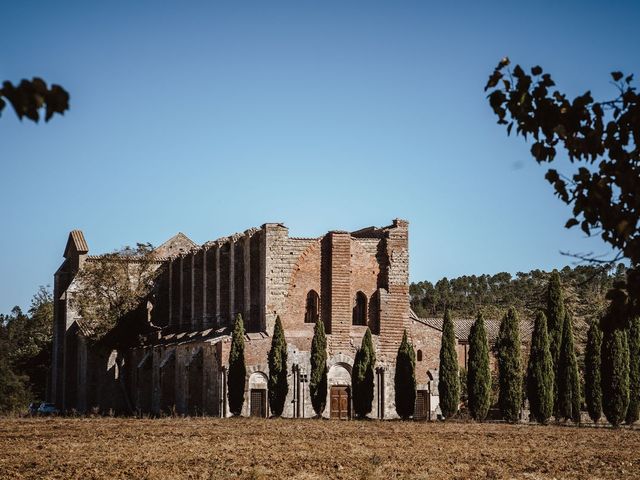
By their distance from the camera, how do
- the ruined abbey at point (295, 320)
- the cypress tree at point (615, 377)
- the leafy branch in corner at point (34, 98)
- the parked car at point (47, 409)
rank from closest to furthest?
the leafy branch in corner at point (34, 98) → the cypress tree at point (615, 377) → the ruined abbey at point (295, 320) → the parked car at point (47, 409)

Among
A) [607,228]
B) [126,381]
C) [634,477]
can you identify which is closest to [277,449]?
[634,477]

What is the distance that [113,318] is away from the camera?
176 ft

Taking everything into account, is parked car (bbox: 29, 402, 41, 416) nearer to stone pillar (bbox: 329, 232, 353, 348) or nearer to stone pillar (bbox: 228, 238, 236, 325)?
stone pillar (bbox: 228, 238, 236, 325)

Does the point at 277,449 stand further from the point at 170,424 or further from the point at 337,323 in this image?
the point at 337,323

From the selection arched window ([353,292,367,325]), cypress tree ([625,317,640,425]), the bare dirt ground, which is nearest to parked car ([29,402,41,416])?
arched window ([353,292,367,325])

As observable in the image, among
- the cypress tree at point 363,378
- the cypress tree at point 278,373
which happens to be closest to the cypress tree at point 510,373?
the cypress tree at point 363,378

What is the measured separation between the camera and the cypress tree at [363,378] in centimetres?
4219

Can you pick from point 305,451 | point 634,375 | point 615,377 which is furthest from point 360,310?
point 305,451

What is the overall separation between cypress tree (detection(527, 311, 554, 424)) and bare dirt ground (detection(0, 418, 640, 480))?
583 cm

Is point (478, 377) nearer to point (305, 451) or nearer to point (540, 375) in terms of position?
point (540, 375)

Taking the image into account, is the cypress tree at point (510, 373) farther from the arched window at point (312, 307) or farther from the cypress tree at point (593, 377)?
the arched window at point (312, 307)

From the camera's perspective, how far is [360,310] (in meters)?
48.1

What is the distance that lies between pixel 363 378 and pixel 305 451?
18998 millimetres

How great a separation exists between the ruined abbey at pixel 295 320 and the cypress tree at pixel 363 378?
2.92 m
